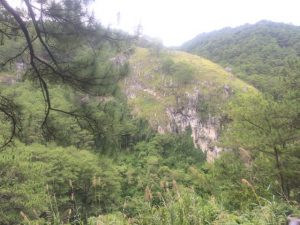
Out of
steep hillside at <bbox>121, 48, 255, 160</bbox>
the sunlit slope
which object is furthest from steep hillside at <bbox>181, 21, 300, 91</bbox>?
steep hillside at <bbox>121, 48, 255, 160</bbox>

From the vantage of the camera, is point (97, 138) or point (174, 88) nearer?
point (97, 138)

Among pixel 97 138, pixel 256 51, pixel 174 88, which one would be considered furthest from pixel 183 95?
pixel 97 138

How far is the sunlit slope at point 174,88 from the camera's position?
245 feet

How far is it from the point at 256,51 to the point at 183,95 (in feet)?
133

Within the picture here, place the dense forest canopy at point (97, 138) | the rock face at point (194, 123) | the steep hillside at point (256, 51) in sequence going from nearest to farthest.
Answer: the dense forest canopy at point (97, 138)
the rock face at point (194, 123)
the steep hillside at point (256, 51)

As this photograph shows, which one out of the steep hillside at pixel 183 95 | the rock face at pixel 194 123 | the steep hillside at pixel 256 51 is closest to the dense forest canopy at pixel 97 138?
the rock face at pixel 194 123

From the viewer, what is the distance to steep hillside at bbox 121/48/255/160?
7244 cm

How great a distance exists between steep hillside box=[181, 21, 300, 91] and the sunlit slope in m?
8.72

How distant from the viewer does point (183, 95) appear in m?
78.1

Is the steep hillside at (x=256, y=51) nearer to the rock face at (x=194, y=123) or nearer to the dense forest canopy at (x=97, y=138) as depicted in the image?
the rock face at (x=194, y=123)

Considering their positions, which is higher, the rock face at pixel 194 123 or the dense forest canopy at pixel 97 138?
the dense forest canopy at pixel 97 138

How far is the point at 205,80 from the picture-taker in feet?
267

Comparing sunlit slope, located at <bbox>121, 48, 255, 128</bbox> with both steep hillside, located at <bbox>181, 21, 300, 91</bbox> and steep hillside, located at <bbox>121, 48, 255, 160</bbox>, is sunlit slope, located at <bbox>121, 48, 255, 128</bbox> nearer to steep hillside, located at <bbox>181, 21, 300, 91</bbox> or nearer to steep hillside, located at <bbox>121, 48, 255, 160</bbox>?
steep hillside, located at <bbox>121, 48, 255, 160</bbox>

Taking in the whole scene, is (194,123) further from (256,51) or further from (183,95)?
(256,51)
